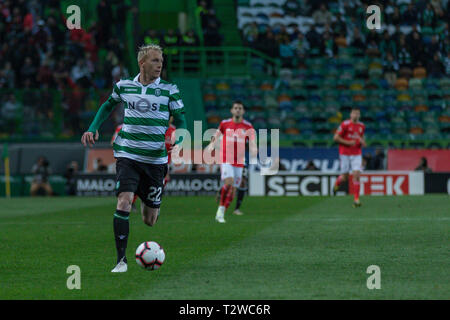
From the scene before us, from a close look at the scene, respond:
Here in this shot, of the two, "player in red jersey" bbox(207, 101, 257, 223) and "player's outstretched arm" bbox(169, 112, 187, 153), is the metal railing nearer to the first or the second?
"player in red jersey" bbox(207, 101, 257, 223)

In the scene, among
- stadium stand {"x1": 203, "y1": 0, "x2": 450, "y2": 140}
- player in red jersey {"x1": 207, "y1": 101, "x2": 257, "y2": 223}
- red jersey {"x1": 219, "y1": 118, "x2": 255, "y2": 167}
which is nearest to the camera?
player in red jersey {"x1": 207, "y1": 101, "x2": 257, "y2": 223}

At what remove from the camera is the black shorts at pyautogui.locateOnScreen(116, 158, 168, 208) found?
9500 millimetres

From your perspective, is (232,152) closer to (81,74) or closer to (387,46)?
(81,74)

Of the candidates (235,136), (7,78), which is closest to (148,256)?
(235,136)

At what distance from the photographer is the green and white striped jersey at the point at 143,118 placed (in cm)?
962

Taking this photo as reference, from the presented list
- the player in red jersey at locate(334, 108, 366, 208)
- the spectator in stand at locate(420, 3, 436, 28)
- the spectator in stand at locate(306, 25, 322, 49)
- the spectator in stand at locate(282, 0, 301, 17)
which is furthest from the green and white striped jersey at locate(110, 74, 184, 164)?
the spectator in stand at locate(282, 0, 301, 17)

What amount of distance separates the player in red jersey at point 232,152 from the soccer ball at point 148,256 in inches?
298

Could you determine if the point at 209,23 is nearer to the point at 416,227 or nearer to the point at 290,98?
the point at 290,98

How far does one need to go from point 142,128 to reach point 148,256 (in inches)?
55.0

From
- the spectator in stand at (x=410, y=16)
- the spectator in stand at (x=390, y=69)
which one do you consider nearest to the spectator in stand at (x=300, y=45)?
the spectator in stand at (x=390, y=69)

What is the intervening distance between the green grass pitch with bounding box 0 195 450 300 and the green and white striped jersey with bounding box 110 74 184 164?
4.12 feet

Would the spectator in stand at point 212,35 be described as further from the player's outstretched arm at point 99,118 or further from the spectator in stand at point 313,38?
the player's outstretched arm at point 99,118

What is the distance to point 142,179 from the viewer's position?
9797mm
